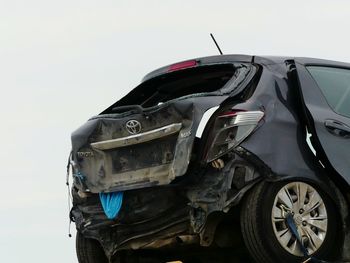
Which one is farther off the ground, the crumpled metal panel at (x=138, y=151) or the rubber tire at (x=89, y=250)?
the crumpled metal panel at (x=138, y=151)

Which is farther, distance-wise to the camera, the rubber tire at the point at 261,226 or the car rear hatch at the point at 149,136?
the car rear hatch at the point at 149,136

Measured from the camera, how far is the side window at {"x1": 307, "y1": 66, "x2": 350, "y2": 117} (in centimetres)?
701

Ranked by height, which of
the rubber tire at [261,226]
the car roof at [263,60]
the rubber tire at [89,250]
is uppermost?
the car roof at [263,60]

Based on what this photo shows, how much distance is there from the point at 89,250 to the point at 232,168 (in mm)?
1776

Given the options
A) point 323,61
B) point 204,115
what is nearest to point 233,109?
point 204,115

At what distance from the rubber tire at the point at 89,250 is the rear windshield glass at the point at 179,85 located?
1.04 meters

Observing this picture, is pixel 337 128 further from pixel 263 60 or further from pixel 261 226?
pixel 261 226

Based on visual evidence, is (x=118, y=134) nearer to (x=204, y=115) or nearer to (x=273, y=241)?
(x=204, y=115)

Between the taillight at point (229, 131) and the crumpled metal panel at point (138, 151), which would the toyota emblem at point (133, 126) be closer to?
the crumpled metal panel at point (138, 151)

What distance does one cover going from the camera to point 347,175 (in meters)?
6.63

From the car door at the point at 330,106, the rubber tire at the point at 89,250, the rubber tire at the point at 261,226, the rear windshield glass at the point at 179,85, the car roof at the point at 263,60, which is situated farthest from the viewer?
the rubber tire at the point at 89,250

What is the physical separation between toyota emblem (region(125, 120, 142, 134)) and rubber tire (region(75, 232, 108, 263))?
129 cm

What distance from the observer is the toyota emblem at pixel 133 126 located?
6.69 metres

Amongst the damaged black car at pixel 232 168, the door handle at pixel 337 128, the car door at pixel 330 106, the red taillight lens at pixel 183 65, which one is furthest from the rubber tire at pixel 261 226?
the red taillight lens at pixel 183 65
